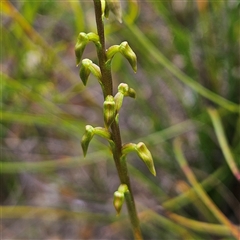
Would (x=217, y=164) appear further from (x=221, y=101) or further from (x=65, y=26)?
(x=65, y=26)

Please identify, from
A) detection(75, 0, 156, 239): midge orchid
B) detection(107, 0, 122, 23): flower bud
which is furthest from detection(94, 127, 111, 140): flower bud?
detection(107, 0, 122, 23): flower bud

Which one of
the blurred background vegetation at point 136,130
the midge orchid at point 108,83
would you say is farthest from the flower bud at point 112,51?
the blurred background vegetation at point 136,130

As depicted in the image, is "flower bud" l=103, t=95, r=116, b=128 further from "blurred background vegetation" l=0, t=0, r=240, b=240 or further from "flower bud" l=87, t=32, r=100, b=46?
"blurred background vegetation" l=0, t=0, r=240, b=240

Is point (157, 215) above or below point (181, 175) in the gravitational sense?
below

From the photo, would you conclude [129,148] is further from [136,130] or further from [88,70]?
[136,130]

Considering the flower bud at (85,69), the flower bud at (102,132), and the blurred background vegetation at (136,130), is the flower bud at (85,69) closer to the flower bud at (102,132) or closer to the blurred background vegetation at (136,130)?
the flower bud at (102,132)

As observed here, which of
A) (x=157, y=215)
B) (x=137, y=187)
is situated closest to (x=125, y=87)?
(x=157, y=215)
